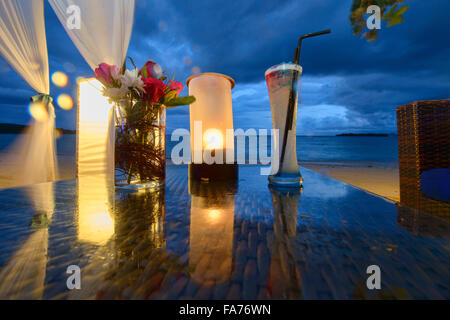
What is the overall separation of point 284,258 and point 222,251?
6 cm

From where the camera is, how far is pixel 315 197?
1.55ft

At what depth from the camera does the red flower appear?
0.52 m

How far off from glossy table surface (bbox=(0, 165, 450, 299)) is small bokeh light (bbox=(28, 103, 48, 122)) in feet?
8.00

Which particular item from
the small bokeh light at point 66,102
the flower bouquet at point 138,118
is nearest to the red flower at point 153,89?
the flower bouquet at point 138,118

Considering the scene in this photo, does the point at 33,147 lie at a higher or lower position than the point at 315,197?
higher

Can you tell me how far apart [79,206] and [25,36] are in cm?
280

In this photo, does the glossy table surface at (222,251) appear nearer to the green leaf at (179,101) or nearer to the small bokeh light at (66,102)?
the green leaf at (179,101)

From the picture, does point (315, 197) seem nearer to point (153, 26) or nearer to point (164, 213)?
point (164, 213)

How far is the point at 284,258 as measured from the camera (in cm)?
19

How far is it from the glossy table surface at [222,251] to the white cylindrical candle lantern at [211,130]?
13.5 inches

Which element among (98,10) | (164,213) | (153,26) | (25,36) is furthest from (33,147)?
(153,26)

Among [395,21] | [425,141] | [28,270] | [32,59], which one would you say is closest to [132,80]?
[28,270]

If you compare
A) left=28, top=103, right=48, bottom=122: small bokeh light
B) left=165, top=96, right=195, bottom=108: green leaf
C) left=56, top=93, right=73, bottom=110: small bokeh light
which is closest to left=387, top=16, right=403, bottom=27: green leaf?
left=165, top=96, right=195, bottom=108: green leaf

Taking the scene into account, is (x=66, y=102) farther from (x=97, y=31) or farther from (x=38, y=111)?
(x=97, y=31)
